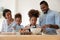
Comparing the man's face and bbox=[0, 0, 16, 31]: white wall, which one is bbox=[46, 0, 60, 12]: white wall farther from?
the man's face

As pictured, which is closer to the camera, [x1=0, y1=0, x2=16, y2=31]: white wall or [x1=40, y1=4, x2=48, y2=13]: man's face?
[x1=40, y1=4, x2=48, y2=13]: man's face

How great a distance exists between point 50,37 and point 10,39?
227 millimetres

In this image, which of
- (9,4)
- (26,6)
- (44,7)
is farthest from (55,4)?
(44,7)

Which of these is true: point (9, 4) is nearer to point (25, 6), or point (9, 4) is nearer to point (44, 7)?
point (25, 6)

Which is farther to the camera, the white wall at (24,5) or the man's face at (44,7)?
the white wall at (24,5)

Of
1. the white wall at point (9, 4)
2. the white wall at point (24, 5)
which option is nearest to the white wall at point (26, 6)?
the white wall at point (24, 5)

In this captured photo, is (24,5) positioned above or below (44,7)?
above

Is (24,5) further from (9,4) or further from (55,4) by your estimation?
(55,4)

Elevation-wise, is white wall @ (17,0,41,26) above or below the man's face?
above

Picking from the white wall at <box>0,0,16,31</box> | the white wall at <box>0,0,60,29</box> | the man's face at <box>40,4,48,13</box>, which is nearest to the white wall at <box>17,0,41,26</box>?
the white wall at <box>0,0,60,29</box>

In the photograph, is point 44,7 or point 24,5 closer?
point 44,7

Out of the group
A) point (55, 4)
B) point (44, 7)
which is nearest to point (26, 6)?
point (55, 4)

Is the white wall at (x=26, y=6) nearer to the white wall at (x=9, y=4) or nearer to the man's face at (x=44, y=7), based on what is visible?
the white wall at (x=9, y=4)

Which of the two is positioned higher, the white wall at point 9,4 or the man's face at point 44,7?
the white wall at point 9,4
